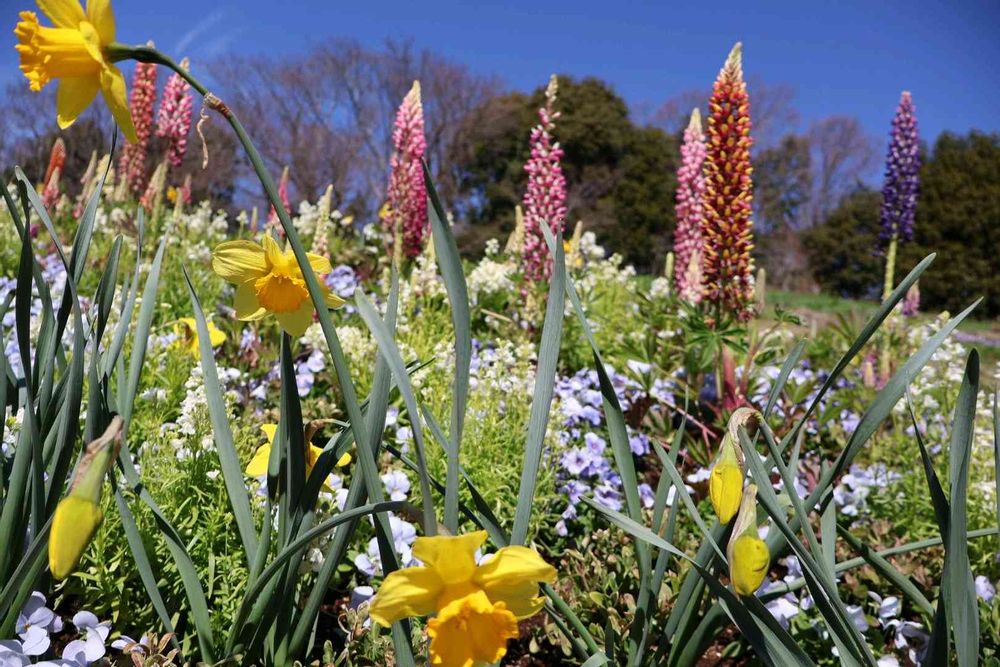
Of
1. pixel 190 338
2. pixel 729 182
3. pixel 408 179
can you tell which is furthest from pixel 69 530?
pixel 408 179

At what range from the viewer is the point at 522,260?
3.71 meters

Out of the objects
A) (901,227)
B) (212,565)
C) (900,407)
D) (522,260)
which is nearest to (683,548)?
(212,565)

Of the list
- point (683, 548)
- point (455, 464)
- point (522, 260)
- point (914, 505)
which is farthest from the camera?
point (522, 260)

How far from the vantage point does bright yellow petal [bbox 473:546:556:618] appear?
0.71m

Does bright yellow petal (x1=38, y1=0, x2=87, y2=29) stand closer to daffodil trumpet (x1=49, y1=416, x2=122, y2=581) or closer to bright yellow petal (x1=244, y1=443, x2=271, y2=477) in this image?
daffodil trumpet (x1=49, y1=416, x2=122, y2=581)

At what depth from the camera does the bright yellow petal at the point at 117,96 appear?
0.72 metres

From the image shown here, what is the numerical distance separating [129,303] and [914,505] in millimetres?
2152

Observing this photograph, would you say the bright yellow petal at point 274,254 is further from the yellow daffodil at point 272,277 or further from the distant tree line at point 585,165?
the distant tree line at point 585,165

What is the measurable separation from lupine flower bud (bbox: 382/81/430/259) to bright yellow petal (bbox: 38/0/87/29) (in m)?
3.10

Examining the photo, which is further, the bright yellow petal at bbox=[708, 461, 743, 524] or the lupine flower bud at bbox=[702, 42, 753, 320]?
the lupine flower bud at bbox=[702, 42, 753, 320]

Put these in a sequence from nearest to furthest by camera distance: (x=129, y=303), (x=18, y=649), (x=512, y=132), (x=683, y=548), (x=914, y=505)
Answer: (x=18, y=649), (x=129, y=303), (x=683, y=548), (x=914, y=505), (x=512, y=132)

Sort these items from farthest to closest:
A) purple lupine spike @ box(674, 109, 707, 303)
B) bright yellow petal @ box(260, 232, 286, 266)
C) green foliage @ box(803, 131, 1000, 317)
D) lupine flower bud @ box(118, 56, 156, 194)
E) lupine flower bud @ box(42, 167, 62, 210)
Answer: green foliage @ box(803, 131, 1000, 317)
lupine flower bud @ box(118, 56, 156, 194)
lupine flower bud @ box(42, 167, 62, 210)
purple lupine spike @ box(674, 109, 707, 303)
bright yellow petal @ box(260, 232, 286, 266)

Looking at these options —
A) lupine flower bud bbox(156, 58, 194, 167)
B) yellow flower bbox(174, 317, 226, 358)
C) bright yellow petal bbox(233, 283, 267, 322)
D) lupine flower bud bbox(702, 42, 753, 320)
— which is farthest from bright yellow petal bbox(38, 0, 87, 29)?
lupine flower bud bbox(156, 58, 194, 167)

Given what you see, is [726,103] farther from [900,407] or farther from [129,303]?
[129,303]
